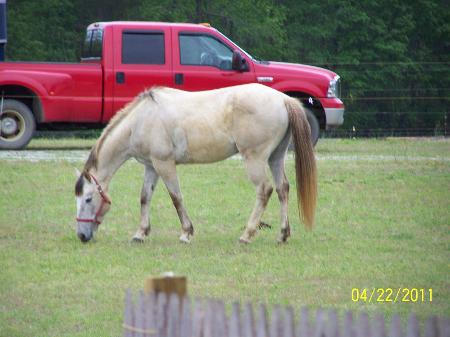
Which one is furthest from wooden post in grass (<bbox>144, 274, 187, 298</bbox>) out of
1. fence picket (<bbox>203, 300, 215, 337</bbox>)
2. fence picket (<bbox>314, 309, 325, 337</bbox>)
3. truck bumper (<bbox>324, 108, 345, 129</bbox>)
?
truck bumper (<bbox>324, 108, 345, 129</bbox>)

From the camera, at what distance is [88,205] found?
34.1 feet

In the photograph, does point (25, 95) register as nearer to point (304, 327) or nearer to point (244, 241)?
point (244, 241)

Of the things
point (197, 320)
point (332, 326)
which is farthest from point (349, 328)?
point (197, 320)

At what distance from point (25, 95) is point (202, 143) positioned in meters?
8.37

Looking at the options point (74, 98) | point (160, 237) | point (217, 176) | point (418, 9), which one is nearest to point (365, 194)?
point (217, 176)

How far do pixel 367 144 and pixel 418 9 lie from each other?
65.9 feet

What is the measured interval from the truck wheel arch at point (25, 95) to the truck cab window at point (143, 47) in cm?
174

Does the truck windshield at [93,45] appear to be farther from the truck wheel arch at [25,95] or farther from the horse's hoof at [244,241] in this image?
the horse's hoof at [244,241]

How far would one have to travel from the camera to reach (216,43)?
1838 cm

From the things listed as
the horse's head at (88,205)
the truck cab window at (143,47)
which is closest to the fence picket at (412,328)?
the horse's head at (88,205)

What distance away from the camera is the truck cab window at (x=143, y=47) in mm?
18359

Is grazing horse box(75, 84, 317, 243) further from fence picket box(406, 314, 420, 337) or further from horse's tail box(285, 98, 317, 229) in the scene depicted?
fence picket box(406, 314, 420, 337)

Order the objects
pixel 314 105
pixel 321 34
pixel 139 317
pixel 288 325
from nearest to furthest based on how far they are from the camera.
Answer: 1. pixel 288 325
2. pixel 139 317
3. pixel 314 105
4. pixel 321 34
